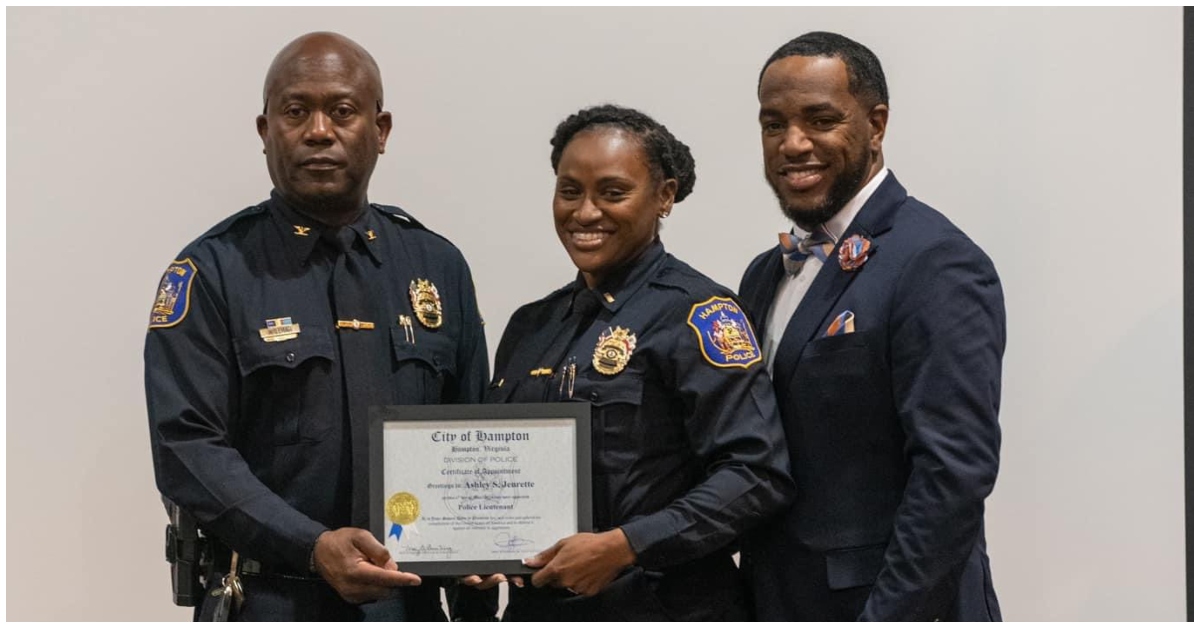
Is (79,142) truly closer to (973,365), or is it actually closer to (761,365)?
(761,365)

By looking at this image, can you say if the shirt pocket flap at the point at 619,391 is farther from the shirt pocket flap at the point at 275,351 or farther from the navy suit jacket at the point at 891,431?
the shirt pocket flap at the point at 275,351

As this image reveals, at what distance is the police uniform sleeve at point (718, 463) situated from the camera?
2.62m

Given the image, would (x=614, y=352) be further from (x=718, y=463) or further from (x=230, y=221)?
(x=230, y=221)

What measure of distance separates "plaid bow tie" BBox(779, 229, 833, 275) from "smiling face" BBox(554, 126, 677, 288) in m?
0.32

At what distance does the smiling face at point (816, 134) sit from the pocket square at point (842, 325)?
0.28 metres

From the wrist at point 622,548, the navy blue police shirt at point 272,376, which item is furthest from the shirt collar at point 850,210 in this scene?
the navy blue police shirt at point 272,376

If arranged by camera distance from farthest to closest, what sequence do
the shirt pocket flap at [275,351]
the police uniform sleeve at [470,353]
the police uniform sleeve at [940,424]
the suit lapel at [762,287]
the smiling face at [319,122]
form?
the police uniform sleeve at [470,353] < the suit lapel at [762,287] < the smiling face at [319,122] < the shirt pocket flap at [275,351] < the police uniform sleeve at [940,424]

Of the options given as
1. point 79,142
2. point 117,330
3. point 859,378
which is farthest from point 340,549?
point 79,142

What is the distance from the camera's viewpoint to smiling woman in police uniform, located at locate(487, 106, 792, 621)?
262 cm

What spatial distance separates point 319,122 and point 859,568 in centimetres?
140

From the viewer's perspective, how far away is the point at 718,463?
267 centimetres

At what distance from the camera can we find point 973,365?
252 cm

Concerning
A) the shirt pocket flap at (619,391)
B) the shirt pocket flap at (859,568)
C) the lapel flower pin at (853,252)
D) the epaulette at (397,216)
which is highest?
the epaulette at (397,216)
